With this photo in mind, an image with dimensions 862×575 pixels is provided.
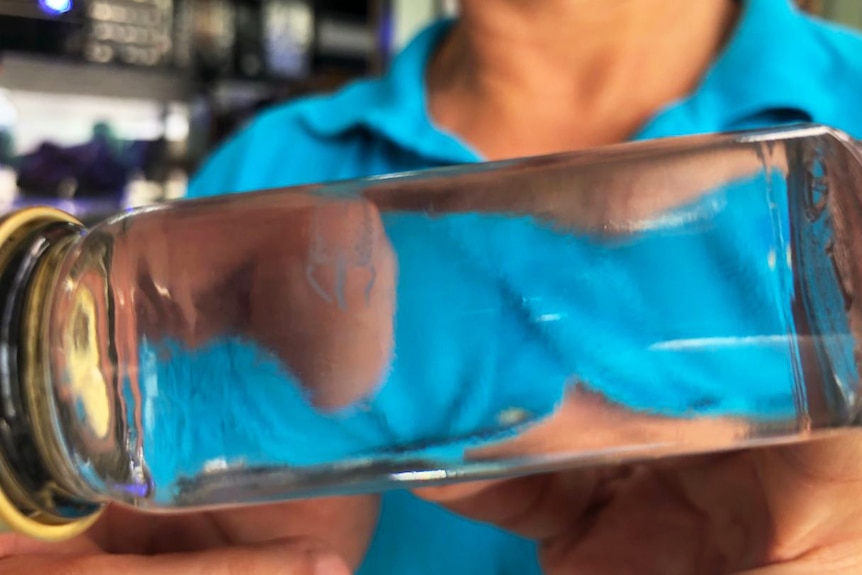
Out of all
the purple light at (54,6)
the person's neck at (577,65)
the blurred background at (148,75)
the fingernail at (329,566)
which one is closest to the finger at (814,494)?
the fingernail at (329,566)

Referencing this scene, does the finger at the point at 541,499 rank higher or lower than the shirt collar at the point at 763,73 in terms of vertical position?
lower

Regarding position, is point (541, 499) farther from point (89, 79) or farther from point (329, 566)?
point (89, 79)

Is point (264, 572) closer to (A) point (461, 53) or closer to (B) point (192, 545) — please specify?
(B) point (192, 545)

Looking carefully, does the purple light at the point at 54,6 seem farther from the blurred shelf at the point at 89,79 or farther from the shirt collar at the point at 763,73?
the shirt collar at the point at 763,73

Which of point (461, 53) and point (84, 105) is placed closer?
point (461, 53)

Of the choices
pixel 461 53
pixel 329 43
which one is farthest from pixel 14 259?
pixel 329 43

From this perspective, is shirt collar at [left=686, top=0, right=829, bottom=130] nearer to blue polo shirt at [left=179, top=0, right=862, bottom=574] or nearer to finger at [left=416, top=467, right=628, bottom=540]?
blue polo shirt at [left=179, top=0, right=862, bottom=574]
